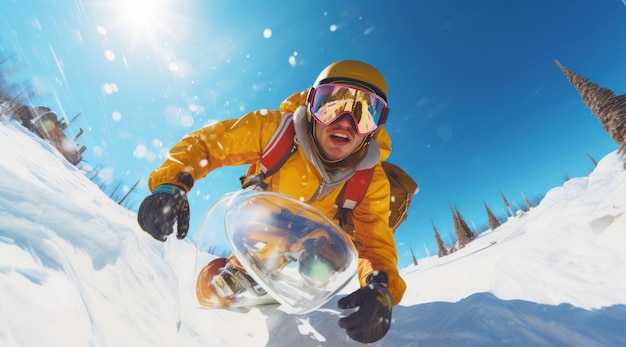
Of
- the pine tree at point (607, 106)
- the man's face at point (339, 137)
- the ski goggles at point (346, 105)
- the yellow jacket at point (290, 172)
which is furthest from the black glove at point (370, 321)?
the pine tree at point (607, 106)

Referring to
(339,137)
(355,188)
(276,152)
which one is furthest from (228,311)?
(339,137)

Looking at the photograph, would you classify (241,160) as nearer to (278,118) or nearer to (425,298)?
(278,118)

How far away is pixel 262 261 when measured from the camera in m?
1.90

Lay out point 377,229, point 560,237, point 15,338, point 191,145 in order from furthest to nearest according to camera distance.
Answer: point 377,229
point 560,237
point 191,145
point 15,338

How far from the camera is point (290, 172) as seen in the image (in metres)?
2.96

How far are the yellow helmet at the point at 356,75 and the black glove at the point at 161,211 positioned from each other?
6.61ft

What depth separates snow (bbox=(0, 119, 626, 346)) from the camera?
1.14m

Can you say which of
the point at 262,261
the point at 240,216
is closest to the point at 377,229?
the point at 262,261

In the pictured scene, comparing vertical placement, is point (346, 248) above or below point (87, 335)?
above

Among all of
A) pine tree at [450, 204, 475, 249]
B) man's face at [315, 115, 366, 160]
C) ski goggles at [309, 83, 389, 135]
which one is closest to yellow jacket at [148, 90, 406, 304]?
man's face at [315, 115, 366, 160]

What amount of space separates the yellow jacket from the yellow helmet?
69 cm

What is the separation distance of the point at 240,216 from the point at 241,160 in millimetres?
1262

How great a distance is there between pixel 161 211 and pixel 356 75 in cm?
238

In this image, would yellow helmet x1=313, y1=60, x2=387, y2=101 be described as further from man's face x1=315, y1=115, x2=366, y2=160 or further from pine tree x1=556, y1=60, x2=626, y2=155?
pine tree x1=556, y1=60, x2=626, y2=155
